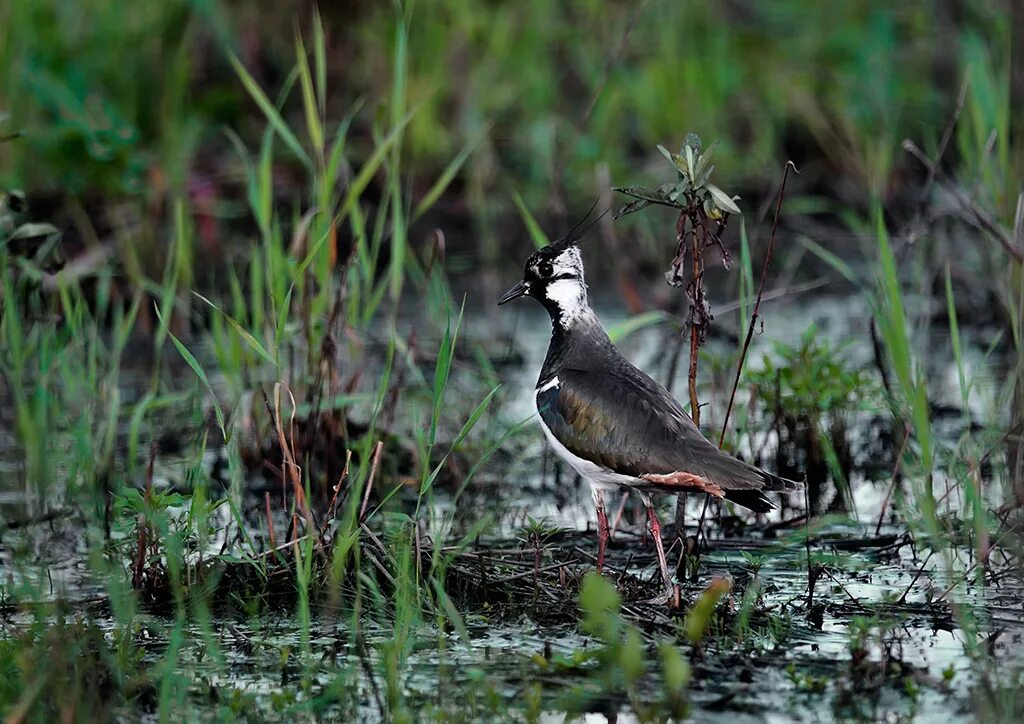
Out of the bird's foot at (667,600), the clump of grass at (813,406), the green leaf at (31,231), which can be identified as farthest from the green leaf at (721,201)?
the green leaf at (31,231)

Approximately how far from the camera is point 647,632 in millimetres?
4301

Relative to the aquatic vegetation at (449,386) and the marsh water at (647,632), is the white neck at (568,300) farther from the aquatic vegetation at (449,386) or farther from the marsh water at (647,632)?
the marsh water at (647,632)

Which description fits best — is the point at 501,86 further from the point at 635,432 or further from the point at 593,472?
the point at 635,432

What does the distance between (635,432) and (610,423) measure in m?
0.09

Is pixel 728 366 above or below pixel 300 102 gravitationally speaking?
below

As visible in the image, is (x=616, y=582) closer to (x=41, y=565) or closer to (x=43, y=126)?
(x=41, y=565)

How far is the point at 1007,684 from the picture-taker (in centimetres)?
380

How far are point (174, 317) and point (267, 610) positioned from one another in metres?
3.73

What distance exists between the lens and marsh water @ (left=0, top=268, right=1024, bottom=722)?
12.5ft

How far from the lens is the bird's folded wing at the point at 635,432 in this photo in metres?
4.42

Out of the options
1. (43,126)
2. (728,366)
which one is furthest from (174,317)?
(728,366)

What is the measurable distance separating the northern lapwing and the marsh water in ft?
1.03

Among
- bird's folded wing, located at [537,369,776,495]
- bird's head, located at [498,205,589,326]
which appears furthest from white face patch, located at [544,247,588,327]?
bird's folded wing, located at [537,369,776,495]

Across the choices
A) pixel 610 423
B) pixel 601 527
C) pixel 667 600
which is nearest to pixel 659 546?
pixel 667 600
